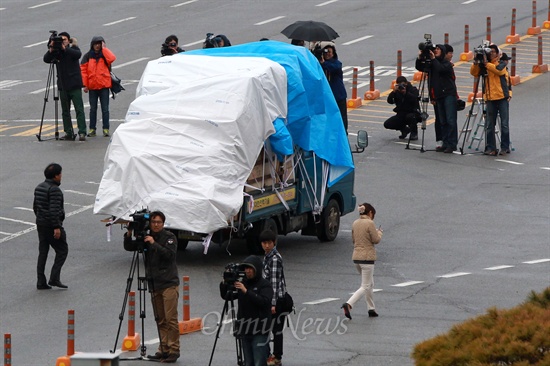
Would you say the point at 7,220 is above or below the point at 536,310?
below

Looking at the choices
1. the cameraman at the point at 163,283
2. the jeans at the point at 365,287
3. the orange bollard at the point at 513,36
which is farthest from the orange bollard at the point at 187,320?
the orange bollard at the point at 513,36

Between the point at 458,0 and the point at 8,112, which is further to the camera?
the point at 458,0

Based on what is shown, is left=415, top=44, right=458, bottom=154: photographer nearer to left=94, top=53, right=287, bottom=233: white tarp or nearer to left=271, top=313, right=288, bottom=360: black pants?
left=94, top=53, right=287, bottom=233: white tarp

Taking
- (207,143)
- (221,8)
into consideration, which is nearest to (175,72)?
(207,143)

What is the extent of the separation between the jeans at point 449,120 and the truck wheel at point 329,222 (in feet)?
22.5

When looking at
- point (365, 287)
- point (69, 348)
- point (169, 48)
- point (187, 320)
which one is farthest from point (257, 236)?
point (169, 48)

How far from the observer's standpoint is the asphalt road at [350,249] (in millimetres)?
17484

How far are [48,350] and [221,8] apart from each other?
30.6m

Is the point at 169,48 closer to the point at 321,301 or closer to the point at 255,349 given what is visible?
the point at 321,301

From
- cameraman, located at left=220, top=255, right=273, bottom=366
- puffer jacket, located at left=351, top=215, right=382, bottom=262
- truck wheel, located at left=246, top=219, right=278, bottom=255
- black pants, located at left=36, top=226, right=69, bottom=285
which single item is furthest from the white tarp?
cameraman, located at left=220, top=255, right=273, bottom=366

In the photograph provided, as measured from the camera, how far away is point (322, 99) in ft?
73.3

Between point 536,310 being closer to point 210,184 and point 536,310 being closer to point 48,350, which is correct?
point 48,350

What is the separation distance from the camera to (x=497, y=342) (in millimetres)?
12117

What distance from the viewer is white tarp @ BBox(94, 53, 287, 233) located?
19859 millimetres
